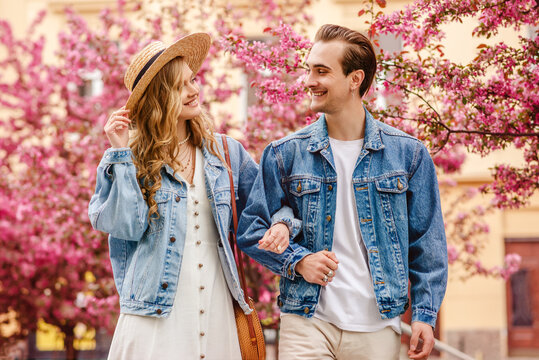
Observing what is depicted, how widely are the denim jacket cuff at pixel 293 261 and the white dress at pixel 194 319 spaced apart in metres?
0.42

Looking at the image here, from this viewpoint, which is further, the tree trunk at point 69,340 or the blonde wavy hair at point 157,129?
the tree trunk at point 69,340

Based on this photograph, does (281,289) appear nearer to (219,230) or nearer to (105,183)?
(219,230)

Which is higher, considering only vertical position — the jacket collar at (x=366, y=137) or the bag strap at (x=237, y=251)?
the jacket collar at (x=366, y=137)

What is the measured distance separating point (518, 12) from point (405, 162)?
156cm

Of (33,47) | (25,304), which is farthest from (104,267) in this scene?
(33,47)

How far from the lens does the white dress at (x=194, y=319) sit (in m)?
3.43

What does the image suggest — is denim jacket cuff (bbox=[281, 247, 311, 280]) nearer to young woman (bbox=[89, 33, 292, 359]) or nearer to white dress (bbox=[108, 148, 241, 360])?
young woman (bbox=[89, 33, 292, 359])

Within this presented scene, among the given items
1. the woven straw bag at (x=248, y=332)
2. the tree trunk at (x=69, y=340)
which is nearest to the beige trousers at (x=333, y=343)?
the woven straw bag at (x=248, y=332)

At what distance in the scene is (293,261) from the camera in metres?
3.28

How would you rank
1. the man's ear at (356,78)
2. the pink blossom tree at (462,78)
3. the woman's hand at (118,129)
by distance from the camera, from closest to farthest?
the man's ear at (356,78) < the woman's hand at (118,129) < the pink blossom tree at (462,78)

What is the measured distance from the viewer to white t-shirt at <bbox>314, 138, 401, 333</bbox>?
324 cm

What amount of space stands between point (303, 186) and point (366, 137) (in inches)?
14.4

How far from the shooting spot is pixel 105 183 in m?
3.55

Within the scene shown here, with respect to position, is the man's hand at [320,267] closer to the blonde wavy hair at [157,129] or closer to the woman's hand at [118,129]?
the blonde wavy hair at [157,129]
